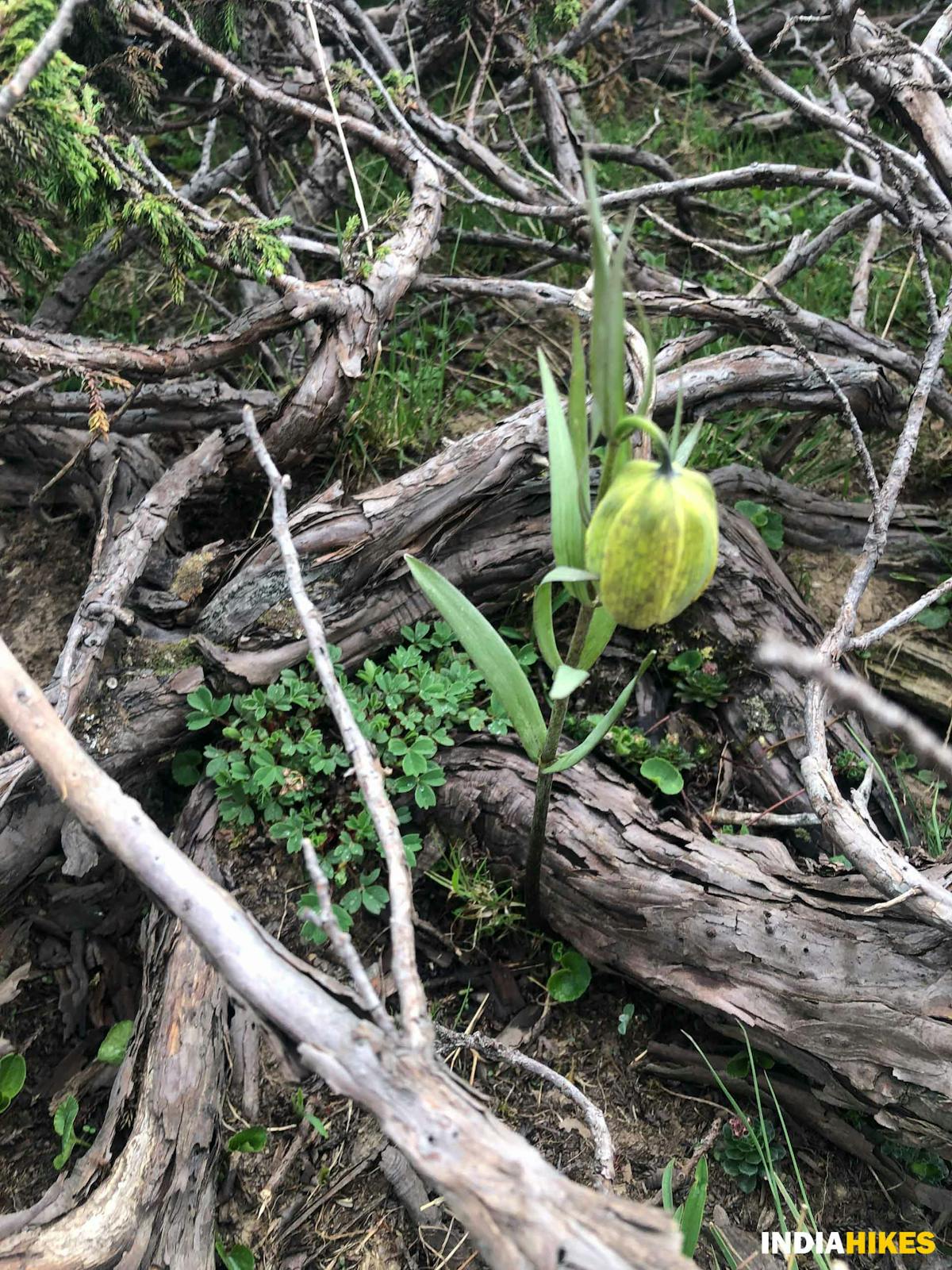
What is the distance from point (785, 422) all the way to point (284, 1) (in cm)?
178

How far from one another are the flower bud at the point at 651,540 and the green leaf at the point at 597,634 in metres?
0.21

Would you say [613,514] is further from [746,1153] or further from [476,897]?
[746,1153]

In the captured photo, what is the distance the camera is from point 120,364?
1860 millimetres

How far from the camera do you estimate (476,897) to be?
5.93 ft

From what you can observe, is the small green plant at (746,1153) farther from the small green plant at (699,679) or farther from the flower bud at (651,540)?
the flower bud at (651,540)

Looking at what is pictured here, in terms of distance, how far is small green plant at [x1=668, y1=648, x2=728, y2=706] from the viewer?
210 cm

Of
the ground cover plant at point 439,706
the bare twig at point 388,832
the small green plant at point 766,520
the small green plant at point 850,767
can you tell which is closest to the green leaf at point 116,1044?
the ground cover plant at point 439,706

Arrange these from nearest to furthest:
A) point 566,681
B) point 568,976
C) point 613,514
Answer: point 613,514
point 566,681
point 568,976

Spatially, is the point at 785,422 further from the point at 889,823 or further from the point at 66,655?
the point at 66,655

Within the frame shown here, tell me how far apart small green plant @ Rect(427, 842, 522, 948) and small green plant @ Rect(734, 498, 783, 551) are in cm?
121

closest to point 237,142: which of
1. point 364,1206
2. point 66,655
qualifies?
point 66,655

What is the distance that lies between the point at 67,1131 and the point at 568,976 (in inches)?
37.8

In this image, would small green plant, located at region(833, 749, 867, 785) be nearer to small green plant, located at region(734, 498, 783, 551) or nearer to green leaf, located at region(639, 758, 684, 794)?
green leaf, located at region(639, 758, 684, 794)

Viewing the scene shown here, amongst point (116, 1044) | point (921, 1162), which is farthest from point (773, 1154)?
point (116, 1044)
